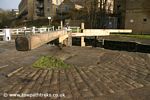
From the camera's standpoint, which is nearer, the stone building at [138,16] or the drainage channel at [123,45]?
the drainage channel at [123,45]

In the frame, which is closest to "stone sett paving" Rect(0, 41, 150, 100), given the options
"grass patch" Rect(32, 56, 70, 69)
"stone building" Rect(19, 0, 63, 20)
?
"grass patch" Rect(32, 56, 70, 69)

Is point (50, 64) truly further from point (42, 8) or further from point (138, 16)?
point (42, 8)

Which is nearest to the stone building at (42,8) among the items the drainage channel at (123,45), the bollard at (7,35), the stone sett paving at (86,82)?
the drainage channel at (123,45)

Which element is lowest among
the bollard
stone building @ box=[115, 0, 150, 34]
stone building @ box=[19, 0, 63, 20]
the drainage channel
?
the drainage channel

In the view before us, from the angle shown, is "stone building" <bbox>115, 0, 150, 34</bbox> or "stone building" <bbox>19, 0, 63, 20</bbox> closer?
"stone building" <bbox>115, 0, 150, 34</bbox>

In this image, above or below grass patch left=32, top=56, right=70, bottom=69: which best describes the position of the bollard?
above

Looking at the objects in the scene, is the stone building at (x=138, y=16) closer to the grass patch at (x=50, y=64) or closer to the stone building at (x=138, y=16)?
the stone building at (x=138, y=16)

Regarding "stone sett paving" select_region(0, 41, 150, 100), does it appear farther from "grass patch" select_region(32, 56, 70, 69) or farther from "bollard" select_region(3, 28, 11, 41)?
"bollard" select_region(3, 28, 11, 41)

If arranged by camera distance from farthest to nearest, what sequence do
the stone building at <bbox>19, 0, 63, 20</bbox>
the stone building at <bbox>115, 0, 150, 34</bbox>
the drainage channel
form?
the stone building at <bbox>19, 0, 63, 20</bbox> < the stone building at <bbox>115, 0, 150, 34</bbox> < the drainage channel

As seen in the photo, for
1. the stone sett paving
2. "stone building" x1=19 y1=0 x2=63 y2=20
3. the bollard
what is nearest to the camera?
the stone sett paving

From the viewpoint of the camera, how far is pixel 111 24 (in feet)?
171

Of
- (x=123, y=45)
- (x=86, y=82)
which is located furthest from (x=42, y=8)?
(x=86, y=82)

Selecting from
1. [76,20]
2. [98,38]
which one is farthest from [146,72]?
[76,20]

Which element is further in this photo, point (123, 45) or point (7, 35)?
point (123, 45)
